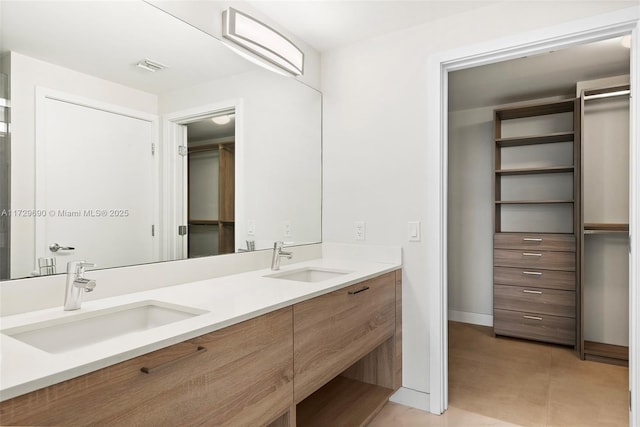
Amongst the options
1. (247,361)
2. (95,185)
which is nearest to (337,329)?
(247,361)

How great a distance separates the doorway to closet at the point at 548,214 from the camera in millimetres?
2775

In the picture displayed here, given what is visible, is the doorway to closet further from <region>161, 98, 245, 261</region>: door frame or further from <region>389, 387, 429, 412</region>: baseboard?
<region>161, 98, 245, 261</region>: door frame

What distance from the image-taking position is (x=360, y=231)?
8.09 feet

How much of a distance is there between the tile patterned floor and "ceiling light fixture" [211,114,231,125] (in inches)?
70.2

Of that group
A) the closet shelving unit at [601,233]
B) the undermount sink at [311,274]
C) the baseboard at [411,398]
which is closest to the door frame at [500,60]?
the baseboard at [411,398]

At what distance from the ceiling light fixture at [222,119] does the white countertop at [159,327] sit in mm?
774

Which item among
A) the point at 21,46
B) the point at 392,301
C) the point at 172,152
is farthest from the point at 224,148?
the point at 392,301

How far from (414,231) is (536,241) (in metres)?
1.64

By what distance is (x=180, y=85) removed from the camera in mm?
1706

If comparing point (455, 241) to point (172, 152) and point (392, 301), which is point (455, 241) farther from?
point (172, 152)

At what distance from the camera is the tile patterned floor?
6.93 feet

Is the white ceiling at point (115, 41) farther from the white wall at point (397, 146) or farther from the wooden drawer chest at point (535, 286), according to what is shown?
the wooden drawer chest at point (535, 286)

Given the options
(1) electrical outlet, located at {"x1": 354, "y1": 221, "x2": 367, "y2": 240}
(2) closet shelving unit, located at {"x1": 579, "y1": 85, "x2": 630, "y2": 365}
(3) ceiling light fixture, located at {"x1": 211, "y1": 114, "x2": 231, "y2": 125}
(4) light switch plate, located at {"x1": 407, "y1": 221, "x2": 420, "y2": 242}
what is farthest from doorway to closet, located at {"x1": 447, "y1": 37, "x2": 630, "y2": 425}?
(3) ceiling light fixture, located at {"x1": 211, "y1": 114, "x2": 231, "y2": 125}

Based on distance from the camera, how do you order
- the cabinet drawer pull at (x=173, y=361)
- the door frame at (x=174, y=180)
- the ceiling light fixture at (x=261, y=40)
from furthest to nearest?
the ceiling light fixture at (x=261, y=40)
the door frame at (x=174, y=180)
the cabinet drawer pull at (x=173, y=361)
